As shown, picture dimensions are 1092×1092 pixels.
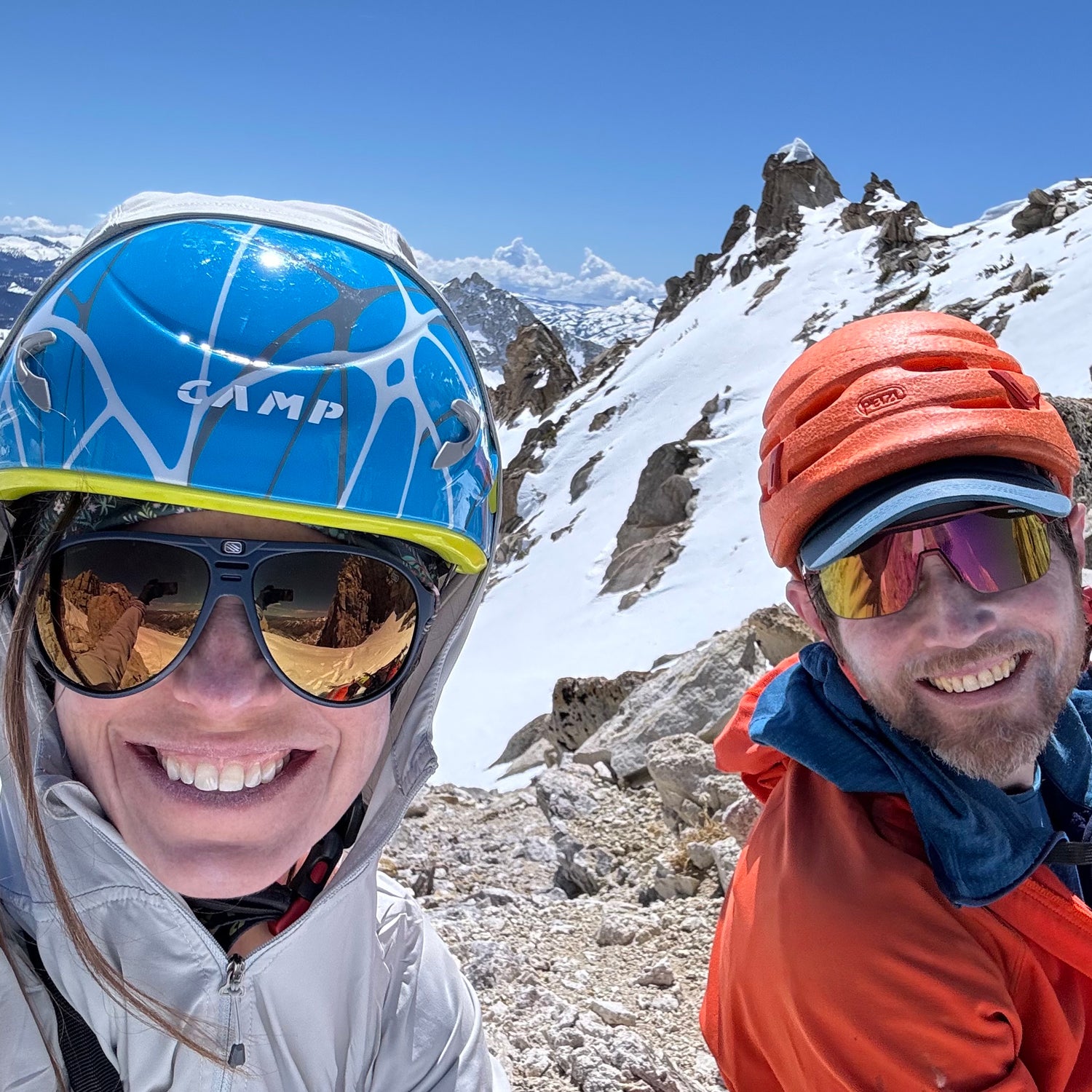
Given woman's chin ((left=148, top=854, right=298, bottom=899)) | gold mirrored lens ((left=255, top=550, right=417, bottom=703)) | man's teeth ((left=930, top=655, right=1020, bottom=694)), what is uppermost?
gold mirrored lens ((left=255, top=550, right=417, bottom=703))

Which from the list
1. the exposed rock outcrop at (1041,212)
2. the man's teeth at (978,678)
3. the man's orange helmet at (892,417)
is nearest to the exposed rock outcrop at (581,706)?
the man's orange helmet at (892,417)

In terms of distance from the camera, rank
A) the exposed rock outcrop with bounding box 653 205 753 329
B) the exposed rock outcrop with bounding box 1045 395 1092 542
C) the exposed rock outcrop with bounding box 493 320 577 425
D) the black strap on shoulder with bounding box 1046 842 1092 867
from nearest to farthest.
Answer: the black strap on shoulder with bounding box 1046 842 1092 867 → the exposed rock outcrop with bounding box 1045 395 1092 542 → the exposed rock outcrop with bounding box 493 320 577 425 → the exposed rock outcrop with bounding box 653 205 753 329

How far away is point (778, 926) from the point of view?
2.27 m

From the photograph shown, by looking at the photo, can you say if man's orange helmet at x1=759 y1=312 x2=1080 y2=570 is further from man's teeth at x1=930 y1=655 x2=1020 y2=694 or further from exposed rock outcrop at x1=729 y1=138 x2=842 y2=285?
exposed rock outcrop at x1=729 y1=138 x2=842 y2=285

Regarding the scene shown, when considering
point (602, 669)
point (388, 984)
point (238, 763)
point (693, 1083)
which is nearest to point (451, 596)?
point (238, 763)

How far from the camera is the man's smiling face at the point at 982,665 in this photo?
2357 millimetres

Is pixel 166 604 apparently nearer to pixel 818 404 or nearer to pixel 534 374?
pixel 818 404

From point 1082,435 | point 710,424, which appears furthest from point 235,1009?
point 710,424

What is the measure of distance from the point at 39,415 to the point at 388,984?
1.55 meters

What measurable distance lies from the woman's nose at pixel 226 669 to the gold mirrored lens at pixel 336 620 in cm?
4

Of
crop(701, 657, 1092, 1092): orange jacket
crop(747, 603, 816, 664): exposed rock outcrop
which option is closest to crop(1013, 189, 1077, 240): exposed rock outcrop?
crop(747, 603, 816, 664): exposed rock outcrop

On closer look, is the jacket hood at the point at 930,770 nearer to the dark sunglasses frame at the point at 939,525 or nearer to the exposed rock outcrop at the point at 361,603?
the dark sunglasses frame at the point at 939,525

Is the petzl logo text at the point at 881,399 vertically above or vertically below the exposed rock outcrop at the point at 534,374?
below

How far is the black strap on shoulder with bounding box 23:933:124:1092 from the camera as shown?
5.18 ft
